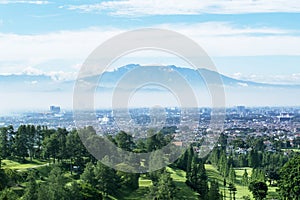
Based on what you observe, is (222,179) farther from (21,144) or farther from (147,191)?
(21,144)

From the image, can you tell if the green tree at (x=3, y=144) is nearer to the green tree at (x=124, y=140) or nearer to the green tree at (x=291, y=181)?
the green tree at (x=124, y=140)

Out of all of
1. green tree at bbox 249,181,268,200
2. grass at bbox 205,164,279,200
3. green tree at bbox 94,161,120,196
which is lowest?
grass at bbox 205,164,279,200

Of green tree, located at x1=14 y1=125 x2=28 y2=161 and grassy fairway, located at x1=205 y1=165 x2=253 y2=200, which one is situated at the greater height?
green tree, located at x1=14 y1=125 x2=28 y2=161

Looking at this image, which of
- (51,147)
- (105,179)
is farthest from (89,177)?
(51,147)

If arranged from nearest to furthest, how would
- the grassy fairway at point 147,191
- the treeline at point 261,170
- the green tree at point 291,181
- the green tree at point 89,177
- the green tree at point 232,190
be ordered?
the green tree at point 291,181, the treeline at point 261,170, the green tree at point 89,177, the grassy fairway at point 147,191, the green tree at point 232,190

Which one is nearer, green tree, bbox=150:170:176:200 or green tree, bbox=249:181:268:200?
green tree, bbox=150:170:176:200

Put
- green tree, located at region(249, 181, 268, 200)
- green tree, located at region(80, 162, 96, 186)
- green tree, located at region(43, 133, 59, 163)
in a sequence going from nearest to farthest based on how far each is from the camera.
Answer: green tree, located at region(80, 162, 96, 186) → green tree, located at region(249, 181, 268, 200) → green tree, located at region(43, 133, 59, 163)

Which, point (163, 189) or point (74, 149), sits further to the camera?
point (74, 149)

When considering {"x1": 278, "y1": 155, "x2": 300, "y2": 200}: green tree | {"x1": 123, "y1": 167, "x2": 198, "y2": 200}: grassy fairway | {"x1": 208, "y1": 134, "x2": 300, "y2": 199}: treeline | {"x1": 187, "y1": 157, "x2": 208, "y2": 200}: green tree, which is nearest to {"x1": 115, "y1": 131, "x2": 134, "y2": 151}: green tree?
{"x1": 123, "y1": 167, "x2": 198, "y2": 200}: grassy fairway

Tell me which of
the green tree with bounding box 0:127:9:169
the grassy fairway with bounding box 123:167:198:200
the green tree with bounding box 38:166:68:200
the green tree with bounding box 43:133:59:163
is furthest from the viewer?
the green tree with bounding box 43:133:59:163

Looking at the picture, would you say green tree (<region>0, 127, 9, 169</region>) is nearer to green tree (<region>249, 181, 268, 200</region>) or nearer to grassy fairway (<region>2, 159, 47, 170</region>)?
grassy fairway (<region>2, 159, 47, 170</region>)

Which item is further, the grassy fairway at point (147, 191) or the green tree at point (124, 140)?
the green tree at point (124, 140)

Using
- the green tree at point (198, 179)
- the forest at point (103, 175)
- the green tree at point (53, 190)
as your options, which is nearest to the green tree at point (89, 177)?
the forest at point (103, 175)

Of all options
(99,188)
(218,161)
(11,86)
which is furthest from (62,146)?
(11,86)
